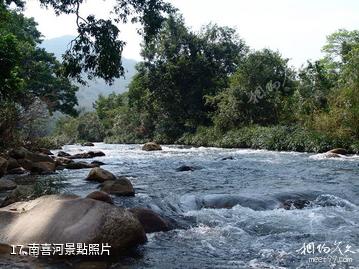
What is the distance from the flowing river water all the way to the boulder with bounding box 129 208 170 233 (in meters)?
0.15

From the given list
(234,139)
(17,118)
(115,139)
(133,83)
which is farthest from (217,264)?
(115,139)

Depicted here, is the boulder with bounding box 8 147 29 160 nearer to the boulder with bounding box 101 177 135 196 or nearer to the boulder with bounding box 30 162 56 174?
the boulder with bounding box 30 162 56 174

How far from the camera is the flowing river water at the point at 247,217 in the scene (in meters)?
4.91

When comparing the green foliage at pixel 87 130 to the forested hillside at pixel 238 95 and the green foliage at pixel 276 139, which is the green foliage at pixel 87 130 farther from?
the green foliage at pixel 276 139

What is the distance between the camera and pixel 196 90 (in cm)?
3753

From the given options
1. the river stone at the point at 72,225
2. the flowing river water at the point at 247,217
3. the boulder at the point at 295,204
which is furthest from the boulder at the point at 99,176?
the river stone at the point at 72,225

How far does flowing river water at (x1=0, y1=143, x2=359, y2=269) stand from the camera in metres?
4.91

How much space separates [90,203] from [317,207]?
14.7 feet

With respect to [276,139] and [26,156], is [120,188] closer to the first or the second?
[26,156]

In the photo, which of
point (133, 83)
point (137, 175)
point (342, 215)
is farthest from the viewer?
point (133, 83)

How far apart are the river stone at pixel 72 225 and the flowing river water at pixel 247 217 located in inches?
11.6

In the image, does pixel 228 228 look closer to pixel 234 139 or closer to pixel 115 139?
pixel 234 139

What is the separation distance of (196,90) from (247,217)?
102 feet

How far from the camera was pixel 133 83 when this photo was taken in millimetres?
41750
